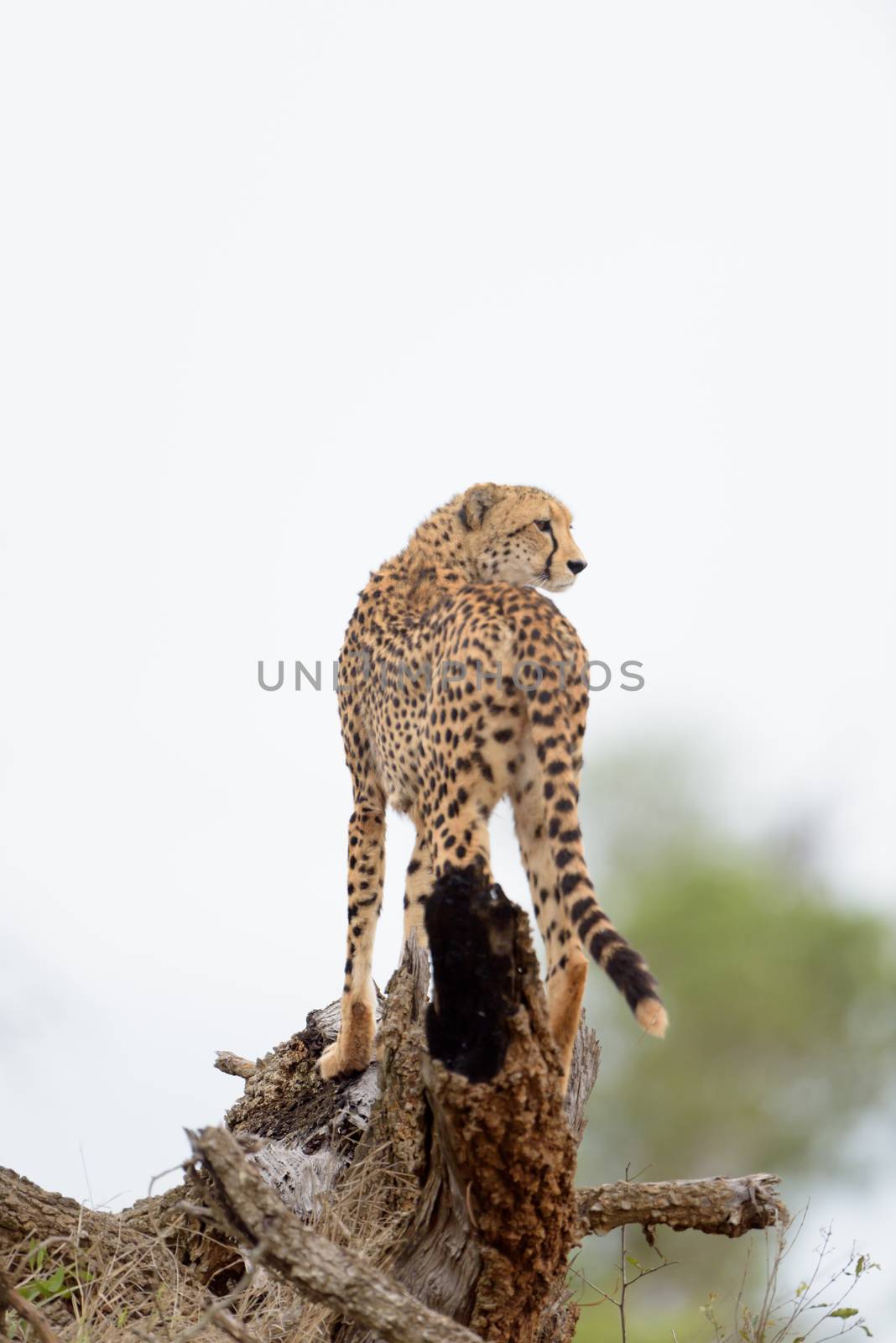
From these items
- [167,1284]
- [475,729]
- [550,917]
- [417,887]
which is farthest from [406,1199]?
[475,729]

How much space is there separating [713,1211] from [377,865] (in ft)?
5.64

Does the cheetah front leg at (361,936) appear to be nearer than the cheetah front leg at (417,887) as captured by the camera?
No

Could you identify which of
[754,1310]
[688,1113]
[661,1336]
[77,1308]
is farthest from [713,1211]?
[688,1113]

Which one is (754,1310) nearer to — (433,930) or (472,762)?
(472,762)

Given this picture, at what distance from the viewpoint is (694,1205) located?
494 centimetres

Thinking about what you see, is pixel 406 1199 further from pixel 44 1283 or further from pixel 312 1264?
pixel 312 1264

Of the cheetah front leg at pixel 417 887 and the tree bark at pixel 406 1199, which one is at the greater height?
the cheetah front leg at pixel 417 887

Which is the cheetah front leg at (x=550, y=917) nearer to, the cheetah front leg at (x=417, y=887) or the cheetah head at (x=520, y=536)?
the cheetah front leg at (x=417, y=887)

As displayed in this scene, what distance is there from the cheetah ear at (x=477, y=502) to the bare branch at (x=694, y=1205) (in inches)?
95.7

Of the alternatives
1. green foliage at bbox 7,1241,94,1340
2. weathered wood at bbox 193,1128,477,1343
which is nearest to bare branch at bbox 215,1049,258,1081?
green foliage at bbox 7,1241,94,1340

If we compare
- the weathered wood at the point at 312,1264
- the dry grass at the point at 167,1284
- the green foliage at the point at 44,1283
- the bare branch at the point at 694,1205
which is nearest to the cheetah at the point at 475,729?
the dry grass at the point at 167,1284

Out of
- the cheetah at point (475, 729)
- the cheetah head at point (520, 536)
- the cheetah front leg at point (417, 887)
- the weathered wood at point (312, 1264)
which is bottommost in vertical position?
the weathered wood at point (312, 1264)

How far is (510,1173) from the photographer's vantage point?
11.7ft

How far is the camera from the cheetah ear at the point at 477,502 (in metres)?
5.27
